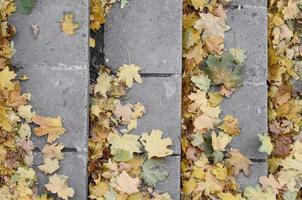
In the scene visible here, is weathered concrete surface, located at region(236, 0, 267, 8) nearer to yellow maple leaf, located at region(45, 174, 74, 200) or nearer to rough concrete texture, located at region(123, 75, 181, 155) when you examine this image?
rough concrete texture, located at region(123, 75, 181, 155)

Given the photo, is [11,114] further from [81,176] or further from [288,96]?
[288,96]

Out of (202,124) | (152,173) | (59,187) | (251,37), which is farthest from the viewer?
(251,37)

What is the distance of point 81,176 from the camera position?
317 cm

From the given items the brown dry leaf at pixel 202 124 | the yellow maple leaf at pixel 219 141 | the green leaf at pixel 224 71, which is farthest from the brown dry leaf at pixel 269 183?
the green leaf at pixel 224 71

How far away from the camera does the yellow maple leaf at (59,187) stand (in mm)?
3141

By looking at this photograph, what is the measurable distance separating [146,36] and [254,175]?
0.94 metres

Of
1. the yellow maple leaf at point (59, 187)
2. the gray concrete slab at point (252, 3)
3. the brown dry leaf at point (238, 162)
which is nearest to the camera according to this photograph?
the yellow maple leaf at point (59, 187)

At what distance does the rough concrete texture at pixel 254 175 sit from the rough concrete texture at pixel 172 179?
1.15ft

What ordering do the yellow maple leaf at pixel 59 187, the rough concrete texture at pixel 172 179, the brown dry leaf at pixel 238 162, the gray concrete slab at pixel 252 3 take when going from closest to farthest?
1. the yellow maple leaf at pixel 59 187
2. the rough concrete texture at pixel 172 179
3. the brown dry leaf at pixel 238 162
4. the gray concrete slab at pixel 252 3

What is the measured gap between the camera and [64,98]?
319 cm

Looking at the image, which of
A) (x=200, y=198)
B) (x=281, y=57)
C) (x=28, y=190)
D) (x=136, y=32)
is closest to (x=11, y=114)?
(x=28, y=190)

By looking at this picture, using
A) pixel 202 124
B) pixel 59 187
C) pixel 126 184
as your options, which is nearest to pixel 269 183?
pixel 202 124

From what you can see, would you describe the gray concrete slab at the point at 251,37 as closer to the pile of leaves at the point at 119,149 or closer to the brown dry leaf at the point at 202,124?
the brown dry leaf at the point at 202,124

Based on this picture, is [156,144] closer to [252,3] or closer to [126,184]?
[126,184]
